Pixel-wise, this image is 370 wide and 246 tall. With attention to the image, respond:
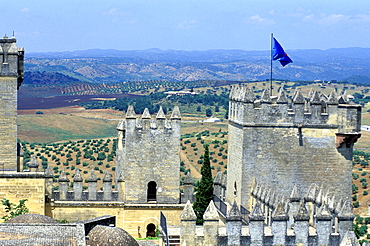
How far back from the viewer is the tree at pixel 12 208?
3084 cm

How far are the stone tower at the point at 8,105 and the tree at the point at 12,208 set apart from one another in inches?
66.4

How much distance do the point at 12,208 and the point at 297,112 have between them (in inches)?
480

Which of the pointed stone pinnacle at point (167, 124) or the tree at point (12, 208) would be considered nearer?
the tree at point (12, 208)

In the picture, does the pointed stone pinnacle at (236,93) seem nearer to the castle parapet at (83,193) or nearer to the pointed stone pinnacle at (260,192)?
the pointed stone pinnacle at (260,192)

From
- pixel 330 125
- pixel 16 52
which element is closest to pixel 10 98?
pixel 16 52

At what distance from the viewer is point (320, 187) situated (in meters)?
30.7

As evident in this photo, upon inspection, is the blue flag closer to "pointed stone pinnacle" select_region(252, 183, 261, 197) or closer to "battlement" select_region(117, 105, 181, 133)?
"battlement" select_region(117, 105, 181, 133)

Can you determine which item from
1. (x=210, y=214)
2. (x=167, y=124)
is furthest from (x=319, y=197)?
(x=167, y=124)

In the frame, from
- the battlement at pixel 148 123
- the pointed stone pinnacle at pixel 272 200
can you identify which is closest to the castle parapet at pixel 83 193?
the battlement at pixel 148 123

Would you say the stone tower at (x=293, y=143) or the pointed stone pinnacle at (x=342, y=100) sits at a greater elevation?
the pointed stone pinnacle at (x=342, y=100)

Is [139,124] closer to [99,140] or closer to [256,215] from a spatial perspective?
[256,215]

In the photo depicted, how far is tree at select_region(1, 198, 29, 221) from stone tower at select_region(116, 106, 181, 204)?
17.3 feet

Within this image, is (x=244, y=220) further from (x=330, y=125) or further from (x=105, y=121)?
(x=105, y=121)

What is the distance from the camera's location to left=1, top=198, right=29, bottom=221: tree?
101 ft
